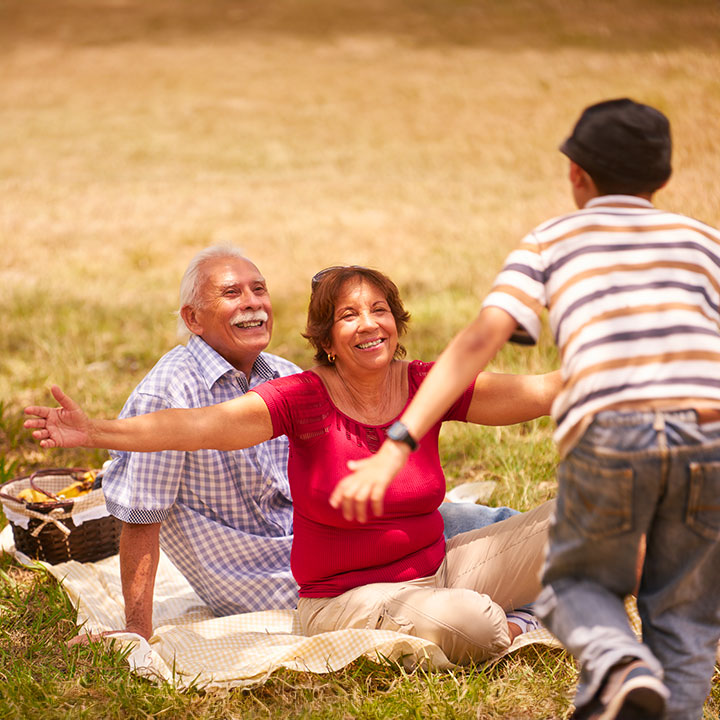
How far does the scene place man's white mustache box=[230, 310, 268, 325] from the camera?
3.94 meters

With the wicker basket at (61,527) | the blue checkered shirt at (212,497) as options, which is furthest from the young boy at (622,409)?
the wicker basket at (61,527)

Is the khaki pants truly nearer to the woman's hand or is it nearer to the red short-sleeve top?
the red short-sleeve top

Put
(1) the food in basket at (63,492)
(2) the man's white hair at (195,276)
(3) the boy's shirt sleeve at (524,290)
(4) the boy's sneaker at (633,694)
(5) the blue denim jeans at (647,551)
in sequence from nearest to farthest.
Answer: (4) the boy's sneaker at (633,694) < (5) the blue denim jeans at (647,551) < (3) the boy's shirt sleeve at (524,290) < (2) the man's white hair at (195,276) < (1) the food in basket at (63,492)

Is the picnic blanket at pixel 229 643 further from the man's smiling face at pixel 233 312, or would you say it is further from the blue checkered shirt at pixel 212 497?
the man's smiling face at pixel 233 312

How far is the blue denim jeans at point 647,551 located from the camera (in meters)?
2.21

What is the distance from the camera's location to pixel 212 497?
392 cm

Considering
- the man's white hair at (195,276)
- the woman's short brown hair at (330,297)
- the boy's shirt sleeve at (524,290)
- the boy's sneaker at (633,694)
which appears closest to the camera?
the boy's sneaker at (633,694)

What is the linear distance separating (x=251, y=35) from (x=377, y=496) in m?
28.4

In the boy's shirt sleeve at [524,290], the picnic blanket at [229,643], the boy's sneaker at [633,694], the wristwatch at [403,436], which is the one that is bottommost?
the picnic blanket at [229,643]

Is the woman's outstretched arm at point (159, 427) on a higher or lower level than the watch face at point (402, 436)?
lower

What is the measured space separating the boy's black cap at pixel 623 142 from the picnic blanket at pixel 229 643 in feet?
5.85

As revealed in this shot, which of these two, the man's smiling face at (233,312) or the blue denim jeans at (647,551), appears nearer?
the blue denim jeans at (647,551)

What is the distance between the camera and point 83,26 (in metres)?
29.3

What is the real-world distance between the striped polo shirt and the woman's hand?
1349 millimetres
